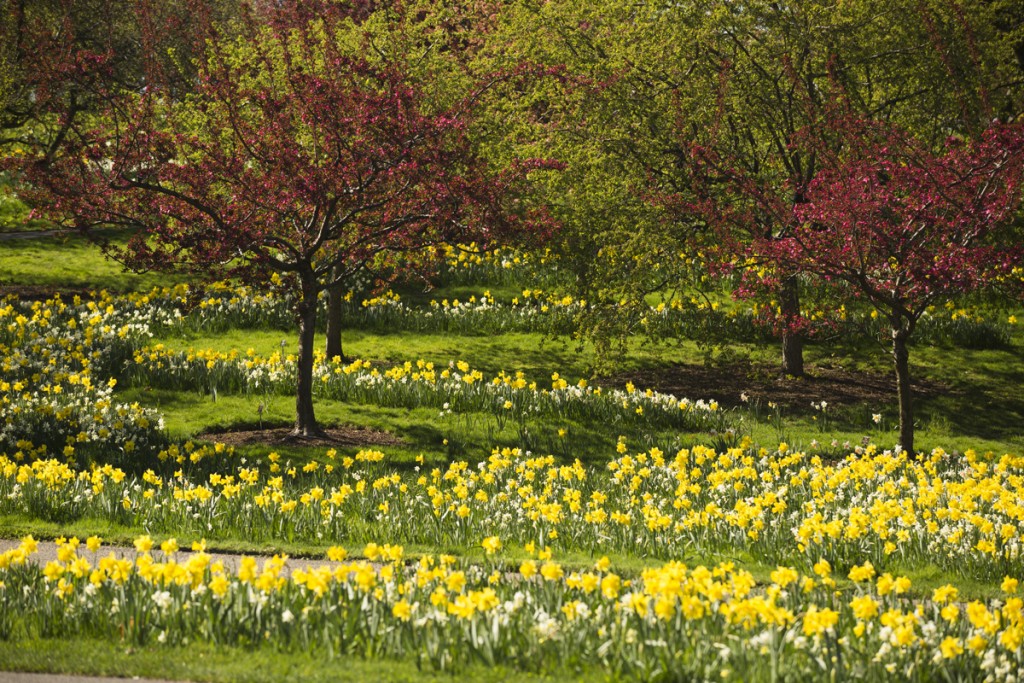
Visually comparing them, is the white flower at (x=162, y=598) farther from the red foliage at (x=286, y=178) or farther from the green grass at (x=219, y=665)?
the red foliage at (x=286, y=178)

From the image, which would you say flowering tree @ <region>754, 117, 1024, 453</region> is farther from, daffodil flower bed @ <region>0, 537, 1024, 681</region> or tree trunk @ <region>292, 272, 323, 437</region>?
daffodil flower bed @ <region>0, 537, 1024, 681</region>

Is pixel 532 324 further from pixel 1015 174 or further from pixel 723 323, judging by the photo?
pixel 1015 174

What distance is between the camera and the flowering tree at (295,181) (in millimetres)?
12914

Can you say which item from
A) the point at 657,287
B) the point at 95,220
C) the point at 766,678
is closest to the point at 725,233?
the point at 657,287

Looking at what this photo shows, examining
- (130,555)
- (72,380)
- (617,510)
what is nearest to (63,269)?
(72,380)

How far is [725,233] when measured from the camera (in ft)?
44.9

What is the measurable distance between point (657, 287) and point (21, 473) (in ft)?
30.1

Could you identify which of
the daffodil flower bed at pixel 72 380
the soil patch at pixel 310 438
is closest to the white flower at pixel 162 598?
the daffodil flower bed at pixel 72 380

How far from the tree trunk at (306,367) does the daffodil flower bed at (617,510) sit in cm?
244

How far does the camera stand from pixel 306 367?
1393 cm

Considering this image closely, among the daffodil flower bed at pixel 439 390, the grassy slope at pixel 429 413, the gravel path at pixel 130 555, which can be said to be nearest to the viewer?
the grassy slope at pixel 429 413

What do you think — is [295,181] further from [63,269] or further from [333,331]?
[63,269]

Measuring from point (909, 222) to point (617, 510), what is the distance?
527 cm

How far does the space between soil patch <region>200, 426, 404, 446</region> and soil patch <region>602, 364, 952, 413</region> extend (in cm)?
467
